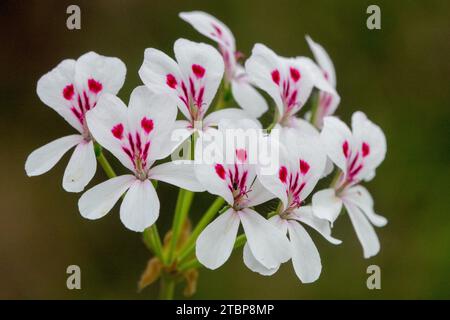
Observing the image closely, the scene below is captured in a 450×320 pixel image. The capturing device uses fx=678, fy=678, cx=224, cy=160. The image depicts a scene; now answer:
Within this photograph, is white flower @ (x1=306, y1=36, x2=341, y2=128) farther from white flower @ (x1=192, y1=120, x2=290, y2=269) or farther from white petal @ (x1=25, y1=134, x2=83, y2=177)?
white petal @ (x1=25, y1=134, x2=83, y2=177)

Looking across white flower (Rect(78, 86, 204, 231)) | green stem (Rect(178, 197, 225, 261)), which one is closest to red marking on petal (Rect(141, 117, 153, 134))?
white flower (Rect(78, 86, 204, 231))

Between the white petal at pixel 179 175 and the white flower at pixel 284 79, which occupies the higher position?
the white flower at pixel 284 79

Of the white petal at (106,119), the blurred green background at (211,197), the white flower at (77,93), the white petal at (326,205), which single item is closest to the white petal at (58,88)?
the white flower at (77,93)

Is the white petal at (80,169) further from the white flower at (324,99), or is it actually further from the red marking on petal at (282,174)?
the white flower at (324,99)

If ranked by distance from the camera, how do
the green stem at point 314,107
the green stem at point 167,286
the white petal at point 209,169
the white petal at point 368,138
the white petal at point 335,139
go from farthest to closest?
the green stem at point 314,107, the green stem at point 167,286, the white petal at point 368,138, the white petal at point 335,139, the white petal at point 209,169

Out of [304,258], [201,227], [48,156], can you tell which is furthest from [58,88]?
[304,258]

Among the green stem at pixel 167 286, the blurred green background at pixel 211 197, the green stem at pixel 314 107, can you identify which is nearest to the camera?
the green stem at pixel 167 286
